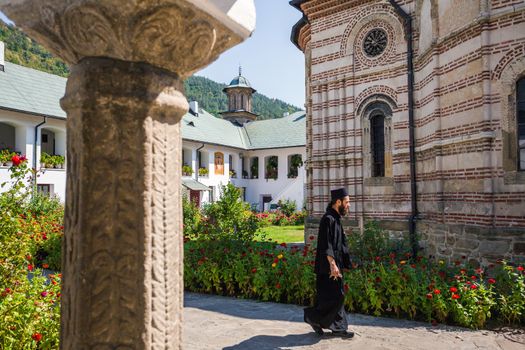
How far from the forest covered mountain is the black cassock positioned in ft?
145

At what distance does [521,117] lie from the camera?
24.2ft

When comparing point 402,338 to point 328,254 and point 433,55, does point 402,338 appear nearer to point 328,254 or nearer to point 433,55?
point 328,254

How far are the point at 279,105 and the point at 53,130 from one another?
261 ft

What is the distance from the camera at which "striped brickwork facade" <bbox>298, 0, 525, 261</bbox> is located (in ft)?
24.0

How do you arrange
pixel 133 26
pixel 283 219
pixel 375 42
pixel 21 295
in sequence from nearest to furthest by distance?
pixel 133 26
pixel 21 295
pixel 375 42
pixel 283 219

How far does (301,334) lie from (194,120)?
2836 centimetres

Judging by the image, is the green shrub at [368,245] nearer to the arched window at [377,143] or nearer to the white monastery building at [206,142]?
the arched window at [377,143]

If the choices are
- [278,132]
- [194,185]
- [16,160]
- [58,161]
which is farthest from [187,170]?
[16,160]

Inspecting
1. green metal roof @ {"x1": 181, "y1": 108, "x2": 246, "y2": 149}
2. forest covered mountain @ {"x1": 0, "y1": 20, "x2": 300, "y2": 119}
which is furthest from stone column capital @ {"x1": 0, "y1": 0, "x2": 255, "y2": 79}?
forest covered mountain @ {"x1": 0, "y1": 20, "x2": 300, "y2": 119}

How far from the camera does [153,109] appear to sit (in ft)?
5.15

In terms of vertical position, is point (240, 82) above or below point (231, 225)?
above

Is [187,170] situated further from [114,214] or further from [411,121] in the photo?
[114,214]

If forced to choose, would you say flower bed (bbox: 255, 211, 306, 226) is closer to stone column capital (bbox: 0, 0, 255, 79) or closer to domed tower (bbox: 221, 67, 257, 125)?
domed tower (bbox: 221, 67, 257, 125)

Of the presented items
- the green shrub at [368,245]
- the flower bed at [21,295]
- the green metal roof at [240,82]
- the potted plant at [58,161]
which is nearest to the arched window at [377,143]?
the green shrub at [368,245]
